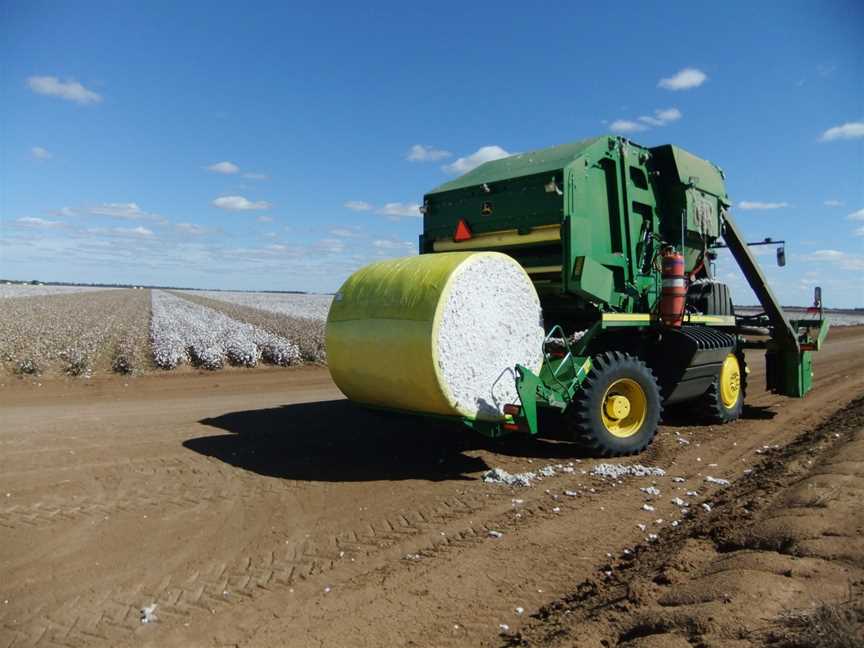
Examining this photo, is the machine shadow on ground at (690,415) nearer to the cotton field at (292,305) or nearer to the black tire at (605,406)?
the black tire at (605,406)

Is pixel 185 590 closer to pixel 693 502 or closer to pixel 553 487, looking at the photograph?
pixel 553 487

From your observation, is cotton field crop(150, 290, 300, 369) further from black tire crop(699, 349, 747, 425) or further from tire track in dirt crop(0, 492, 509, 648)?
tire track in dirt crop(0, 492, 509, 648)

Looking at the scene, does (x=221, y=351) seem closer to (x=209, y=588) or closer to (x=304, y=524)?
(x=304, y=524)

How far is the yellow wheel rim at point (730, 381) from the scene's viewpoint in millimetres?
9164

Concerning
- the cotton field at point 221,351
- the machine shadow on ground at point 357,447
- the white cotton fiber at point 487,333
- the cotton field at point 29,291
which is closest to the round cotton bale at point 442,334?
the white cotton fiber at point 487,333

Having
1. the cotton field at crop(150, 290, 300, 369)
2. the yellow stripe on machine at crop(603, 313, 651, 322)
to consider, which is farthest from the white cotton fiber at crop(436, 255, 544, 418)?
the cotton field at crop(150, 290, 300, 369)

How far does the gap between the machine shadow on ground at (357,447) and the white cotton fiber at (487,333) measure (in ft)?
1.68

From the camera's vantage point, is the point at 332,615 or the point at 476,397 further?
the point at 476,397

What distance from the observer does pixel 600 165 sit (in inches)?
291

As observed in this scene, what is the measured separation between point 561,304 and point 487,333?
1.68 m

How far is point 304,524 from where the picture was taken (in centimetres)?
502

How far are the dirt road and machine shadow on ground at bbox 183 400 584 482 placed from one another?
0.12 feet

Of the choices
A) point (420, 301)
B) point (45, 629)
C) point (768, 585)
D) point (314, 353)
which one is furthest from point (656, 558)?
point (314, 353)

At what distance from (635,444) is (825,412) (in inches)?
193
